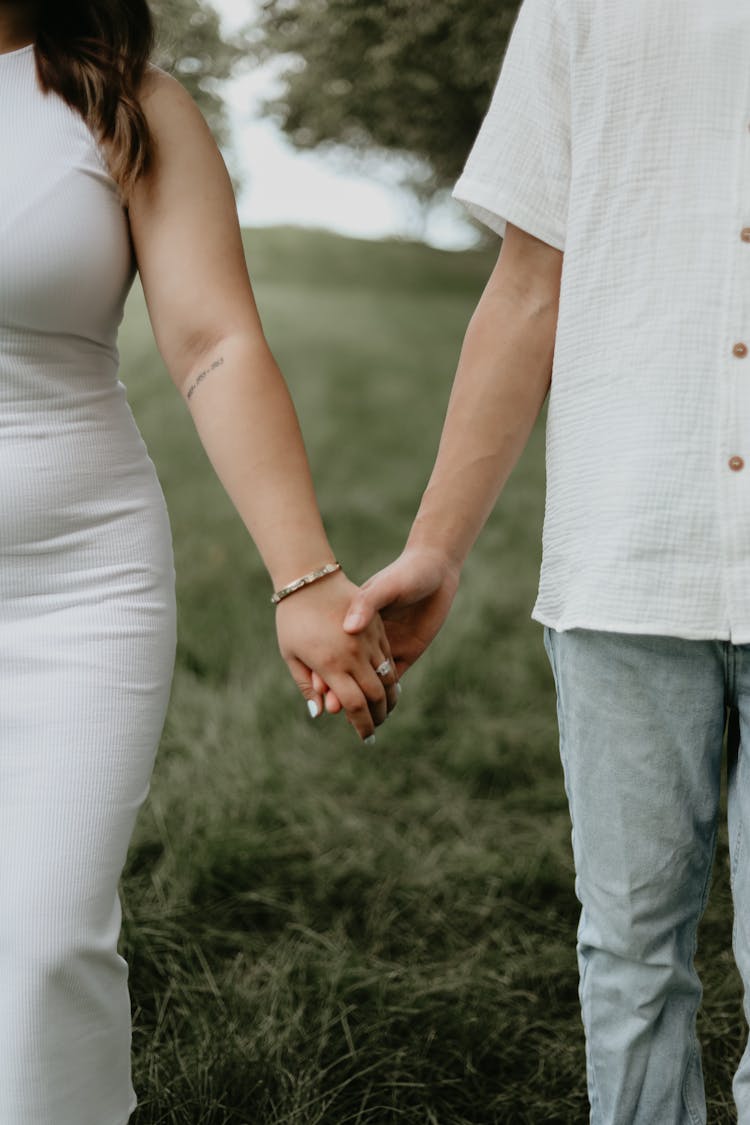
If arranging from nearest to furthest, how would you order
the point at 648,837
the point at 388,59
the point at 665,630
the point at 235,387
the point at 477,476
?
1. the point at 665,630
2. the point at 648,837
3. the point at 235,387
4. the point at 477,476
5. the point at 388,59

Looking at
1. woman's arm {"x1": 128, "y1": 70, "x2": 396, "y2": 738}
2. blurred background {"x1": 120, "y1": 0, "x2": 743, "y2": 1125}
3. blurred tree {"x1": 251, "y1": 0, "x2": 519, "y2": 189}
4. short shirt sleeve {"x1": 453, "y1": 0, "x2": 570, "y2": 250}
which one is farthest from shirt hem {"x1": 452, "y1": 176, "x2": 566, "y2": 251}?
blurred tree {"x1": 251, "y1": 0, "x2": 519, "y2": 189}

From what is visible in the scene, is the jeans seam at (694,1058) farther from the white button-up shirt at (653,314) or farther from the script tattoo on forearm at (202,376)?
the script tattoo on forearm at (202,376)

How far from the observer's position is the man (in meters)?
1.69

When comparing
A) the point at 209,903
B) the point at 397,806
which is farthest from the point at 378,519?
the point at 209,903

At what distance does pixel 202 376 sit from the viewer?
6.44 ft

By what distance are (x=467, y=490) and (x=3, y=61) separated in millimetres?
913

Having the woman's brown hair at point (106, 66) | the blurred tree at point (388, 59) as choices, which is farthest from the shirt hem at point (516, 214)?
the blurred tree at point (388, 59)

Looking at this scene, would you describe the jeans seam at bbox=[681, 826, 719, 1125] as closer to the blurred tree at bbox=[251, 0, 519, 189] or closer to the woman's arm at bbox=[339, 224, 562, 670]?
the woman's arm at bbox=[339, 224, 562, 670]

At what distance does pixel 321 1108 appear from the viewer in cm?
268

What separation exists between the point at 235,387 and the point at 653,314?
588 millimetres

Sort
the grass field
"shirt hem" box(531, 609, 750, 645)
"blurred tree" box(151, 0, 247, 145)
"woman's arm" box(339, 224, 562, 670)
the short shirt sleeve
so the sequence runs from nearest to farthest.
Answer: "shirt hem" box(531, 609, 750, 645) < the short shirt sleeve < "woman's arm" box(339, 224, 562, 670) < the grass field < "blurred tree" box(151, 0, 247, 145)

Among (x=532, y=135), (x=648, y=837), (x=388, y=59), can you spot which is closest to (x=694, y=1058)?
(x=648, y=837)

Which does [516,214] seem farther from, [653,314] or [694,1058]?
Result: [694,1058]

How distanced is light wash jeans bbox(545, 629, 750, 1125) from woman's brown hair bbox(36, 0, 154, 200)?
A: 90cm
